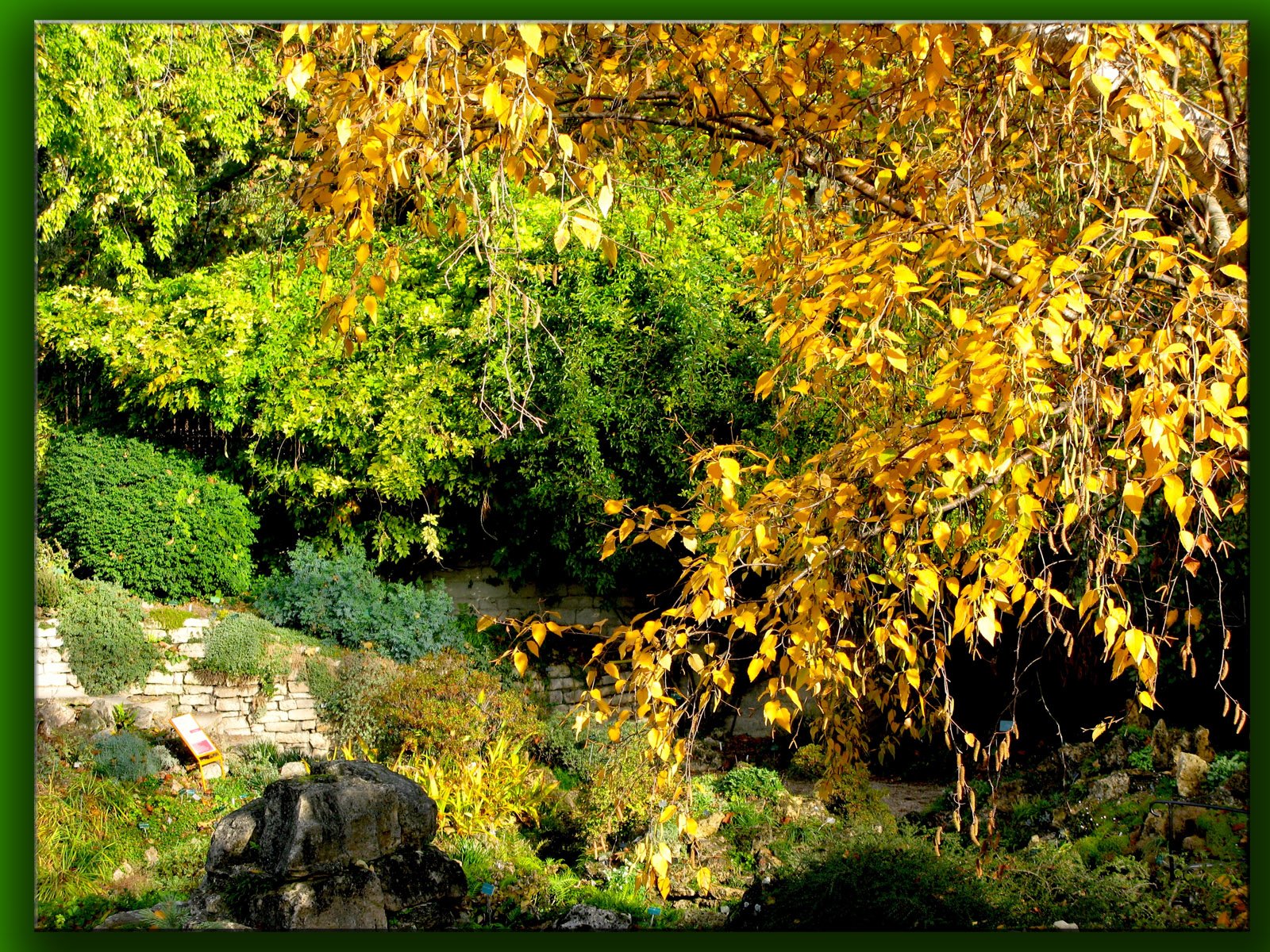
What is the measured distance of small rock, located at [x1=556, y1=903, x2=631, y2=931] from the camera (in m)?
3.39

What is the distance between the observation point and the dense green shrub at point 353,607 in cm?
519

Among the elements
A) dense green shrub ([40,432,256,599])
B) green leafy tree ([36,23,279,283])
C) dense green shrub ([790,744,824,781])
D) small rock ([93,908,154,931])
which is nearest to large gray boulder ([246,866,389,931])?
small rock ([93,908,154,931])

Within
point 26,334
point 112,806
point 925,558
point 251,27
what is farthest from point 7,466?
point 251,27

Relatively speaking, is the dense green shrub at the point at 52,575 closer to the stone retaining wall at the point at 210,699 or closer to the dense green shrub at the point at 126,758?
the stone retaining wall at the point at 210,699

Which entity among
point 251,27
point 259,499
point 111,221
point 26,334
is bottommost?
point 259,499

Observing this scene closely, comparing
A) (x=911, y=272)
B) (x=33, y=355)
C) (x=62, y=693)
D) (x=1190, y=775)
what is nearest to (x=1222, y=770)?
(x=1190, y=775)

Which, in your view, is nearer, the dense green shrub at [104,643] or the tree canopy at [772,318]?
the tree canopy at [772,318]

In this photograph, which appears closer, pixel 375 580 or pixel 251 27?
pixel 251 27

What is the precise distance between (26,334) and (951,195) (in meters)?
1.82

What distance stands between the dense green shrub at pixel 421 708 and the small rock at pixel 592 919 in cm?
112

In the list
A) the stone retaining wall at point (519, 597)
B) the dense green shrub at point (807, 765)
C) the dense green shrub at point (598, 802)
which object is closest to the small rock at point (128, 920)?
the dense green shrub at point (598, 802)

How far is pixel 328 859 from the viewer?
3137mm

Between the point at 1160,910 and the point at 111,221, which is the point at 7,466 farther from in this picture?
the point at 111,221

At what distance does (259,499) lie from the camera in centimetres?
556
